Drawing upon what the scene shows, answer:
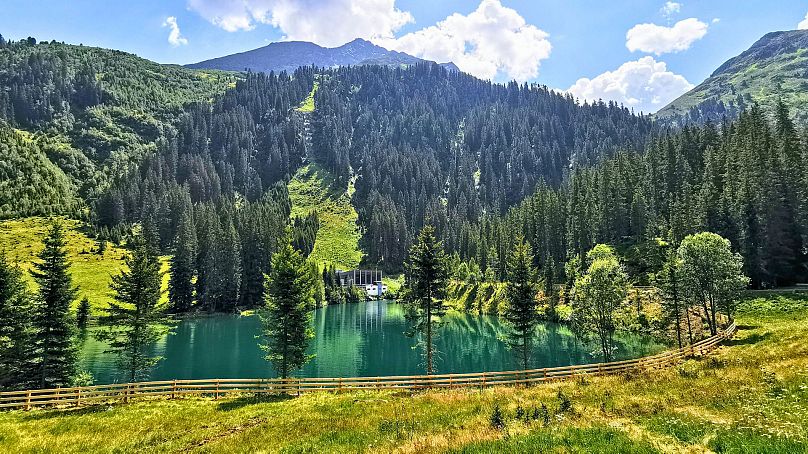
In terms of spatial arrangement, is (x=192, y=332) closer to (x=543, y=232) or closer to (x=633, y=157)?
(x=543, y=232)

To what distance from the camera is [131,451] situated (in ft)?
70.1

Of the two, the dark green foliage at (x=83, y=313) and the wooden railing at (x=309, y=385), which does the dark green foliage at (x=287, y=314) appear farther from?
the dark green foliage at (x=83, y=313)

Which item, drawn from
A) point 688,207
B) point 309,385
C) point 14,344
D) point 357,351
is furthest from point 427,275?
point 688,207

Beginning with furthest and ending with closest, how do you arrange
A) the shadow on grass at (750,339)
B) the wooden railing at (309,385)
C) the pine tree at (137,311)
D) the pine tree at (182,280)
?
1. the pine tree at (182,280)
2. the shadow on grass at (750,339)
3. the pine tree at (137,311)
4. the wooden railing at (309,385)

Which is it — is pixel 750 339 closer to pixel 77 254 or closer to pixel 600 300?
pixel 600 300

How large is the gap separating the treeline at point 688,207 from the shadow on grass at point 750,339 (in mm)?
23279

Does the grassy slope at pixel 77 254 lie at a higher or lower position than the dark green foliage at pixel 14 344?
higher

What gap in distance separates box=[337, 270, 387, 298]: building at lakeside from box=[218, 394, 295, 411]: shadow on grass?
5810 inches

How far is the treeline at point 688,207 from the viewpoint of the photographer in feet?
254

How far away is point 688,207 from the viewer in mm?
96812

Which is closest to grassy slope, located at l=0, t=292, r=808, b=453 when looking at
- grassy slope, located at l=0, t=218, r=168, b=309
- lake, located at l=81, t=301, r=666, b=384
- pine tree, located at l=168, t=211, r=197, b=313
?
lake, located at l=81, t=301, r=666, b=384

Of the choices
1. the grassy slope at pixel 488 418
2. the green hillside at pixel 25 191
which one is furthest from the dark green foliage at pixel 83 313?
Result: the green hillside at pixel 25 191

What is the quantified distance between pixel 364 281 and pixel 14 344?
158137mm

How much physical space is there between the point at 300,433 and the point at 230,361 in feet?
179
